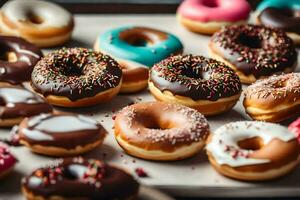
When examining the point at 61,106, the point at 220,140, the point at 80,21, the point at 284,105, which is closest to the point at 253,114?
the point at 284,105

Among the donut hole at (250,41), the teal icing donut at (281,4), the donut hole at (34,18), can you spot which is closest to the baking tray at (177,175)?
the donut hole at (250,41)

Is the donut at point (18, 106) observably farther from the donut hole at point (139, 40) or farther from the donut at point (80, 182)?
the donut hole at point (139, 40)

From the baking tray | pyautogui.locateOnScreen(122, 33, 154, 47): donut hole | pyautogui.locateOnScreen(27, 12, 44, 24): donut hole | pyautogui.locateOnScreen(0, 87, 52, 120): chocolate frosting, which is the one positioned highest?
pyautogui.locateOnScreen(0, 87, 52, 120): chocolate frosting

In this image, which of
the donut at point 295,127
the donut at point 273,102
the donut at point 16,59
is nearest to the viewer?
the donut at point 295,127

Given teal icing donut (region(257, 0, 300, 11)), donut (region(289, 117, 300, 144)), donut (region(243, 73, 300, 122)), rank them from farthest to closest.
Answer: teal icing donut (region(257, 0, 300, 11)) → donut (region(243, 73, 300, 122)) → donut (region(289, 117, 300, 144))

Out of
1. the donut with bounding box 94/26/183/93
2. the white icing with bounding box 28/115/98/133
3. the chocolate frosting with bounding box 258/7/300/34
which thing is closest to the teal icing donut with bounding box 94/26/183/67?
the donut with bounding box 94/26/183/93

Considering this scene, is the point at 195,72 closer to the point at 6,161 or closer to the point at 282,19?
the point at 282,19

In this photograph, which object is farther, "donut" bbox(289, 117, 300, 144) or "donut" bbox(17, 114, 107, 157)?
"donut" bbox(289, 117, 300, 144)

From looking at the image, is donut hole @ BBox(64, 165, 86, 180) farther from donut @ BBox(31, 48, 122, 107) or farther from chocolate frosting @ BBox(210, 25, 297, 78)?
chocolate frosting @ BBox(210, 25, 297, 78)
